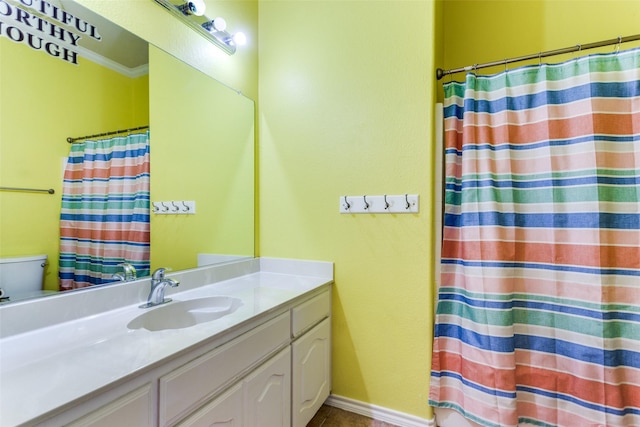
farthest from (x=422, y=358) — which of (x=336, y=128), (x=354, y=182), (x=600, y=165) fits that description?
(x=336, y=128)

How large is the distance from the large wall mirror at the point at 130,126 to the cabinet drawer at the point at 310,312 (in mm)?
567

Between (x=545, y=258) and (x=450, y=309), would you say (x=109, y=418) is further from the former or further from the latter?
(x=545, y=258)

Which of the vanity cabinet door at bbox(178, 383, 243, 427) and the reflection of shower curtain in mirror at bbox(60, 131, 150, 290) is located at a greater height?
the reflection of shower curtain in mirror at bbox(60, 131, 150, 290)

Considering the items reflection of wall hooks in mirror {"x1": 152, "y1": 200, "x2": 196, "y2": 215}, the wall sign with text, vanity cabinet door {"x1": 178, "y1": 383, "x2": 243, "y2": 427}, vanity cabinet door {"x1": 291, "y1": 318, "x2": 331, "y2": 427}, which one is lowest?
vanity cabinet door {"x1": 291, "y1": 318, "x2": 331, "y2": 427}

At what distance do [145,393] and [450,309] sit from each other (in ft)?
4.45

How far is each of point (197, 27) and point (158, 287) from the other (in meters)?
1.28

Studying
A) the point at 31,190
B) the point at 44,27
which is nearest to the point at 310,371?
the point at 31,190

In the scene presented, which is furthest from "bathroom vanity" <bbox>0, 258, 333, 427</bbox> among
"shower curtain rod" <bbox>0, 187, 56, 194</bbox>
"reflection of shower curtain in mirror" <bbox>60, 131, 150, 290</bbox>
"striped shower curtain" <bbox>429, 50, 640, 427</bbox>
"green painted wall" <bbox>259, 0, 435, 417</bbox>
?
"striped shower curtain" <bbox>429, 50, 640, 427</bbox>

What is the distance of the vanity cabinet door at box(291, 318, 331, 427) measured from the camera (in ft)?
4.51

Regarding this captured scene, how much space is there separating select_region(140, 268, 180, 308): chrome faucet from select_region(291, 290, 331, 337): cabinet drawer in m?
0.54

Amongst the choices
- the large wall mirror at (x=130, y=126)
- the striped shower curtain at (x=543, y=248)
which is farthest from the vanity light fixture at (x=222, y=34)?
the striped shower curtain at (x=543, y=248)

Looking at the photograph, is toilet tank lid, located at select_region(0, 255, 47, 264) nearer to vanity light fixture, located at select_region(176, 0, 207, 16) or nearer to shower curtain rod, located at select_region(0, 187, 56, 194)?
shower curtain rod, located at select_region(0, 187, 56, 194)

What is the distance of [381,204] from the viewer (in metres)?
1.60

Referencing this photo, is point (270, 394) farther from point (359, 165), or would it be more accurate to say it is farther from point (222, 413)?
point (359, 165)
